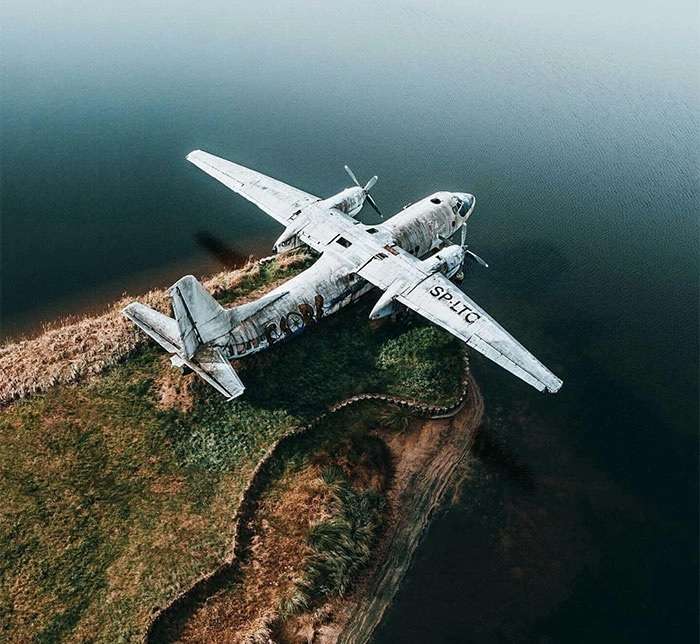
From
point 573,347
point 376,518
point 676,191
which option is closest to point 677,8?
point 676,191

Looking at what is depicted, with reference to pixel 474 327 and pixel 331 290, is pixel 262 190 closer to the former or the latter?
pixel 331 290

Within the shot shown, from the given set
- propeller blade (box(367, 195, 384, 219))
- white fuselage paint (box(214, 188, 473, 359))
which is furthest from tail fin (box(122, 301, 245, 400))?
propeller blade (box(367, 195, 384, 219))

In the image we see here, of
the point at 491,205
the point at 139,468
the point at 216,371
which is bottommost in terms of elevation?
the point at 139,468

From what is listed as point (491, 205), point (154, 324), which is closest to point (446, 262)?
point (491, 205)

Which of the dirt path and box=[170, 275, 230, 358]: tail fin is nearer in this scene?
the dirt path

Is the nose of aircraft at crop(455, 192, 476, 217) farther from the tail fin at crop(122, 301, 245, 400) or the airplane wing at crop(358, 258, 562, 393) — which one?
the tail fin at crop(122, 301, 245, 400)
